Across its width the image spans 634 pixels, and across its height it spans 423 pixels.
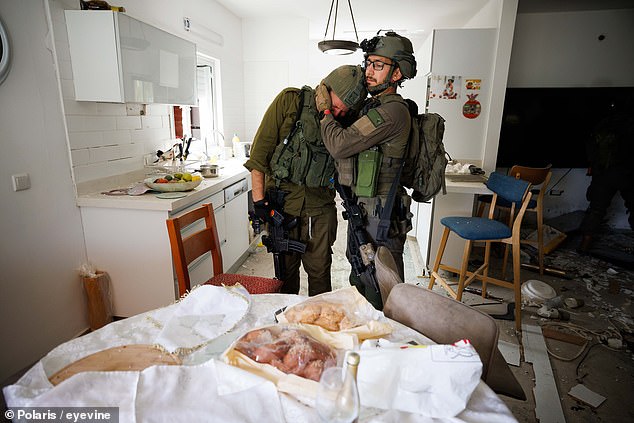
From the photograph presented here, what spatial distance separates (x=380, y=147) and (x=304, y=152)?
424mm

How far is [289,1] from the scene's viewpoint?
3.88 meters

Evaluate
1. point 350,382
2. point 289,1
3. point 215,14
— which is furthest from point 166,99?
point 350,382

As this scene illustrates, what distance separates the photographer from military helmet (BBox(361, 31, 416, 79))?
5.96ft

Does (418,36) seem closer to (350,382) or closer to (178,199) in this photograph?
(178,199)

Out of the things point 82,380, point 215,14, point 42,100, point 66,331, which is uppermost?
point 215,14

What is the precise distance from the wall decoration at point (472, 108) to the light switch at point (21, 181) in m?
3.35

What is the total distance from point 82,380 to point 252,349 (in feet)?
1.27

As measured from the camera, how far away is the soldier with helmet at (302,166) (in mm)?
1915

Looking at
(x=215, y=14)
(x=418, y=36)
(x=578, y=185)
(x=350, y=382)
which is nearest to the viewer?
(x=350, y=382)

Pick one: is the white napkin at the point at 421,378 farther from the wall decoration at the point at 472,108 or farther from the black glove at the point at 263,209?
the wall decoration at the point at 472,108

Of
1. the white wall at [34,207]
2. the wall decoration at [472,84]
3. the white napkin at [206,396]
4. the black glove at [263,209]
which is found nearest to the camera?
the white napkin at [206,396]

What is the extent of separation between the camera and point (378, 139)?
1818 millimetres

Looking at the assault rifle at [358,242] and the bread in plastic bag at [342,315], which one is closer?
the bread in plastic bag at [342,315]

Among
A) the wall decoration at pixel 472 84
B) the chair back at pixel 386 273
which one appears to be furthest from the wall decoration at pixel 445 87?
the chair back at pixel 386 273
